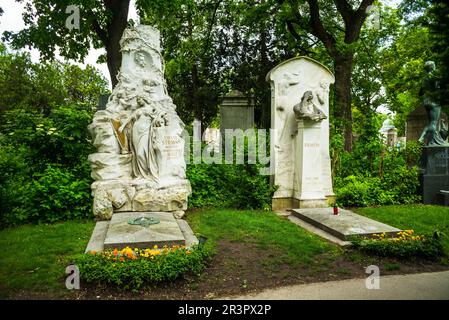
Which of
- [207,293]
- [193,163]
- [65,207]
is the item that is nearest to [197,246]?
[207,293]

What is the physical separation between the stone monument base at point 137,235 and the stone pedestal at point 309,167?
3.18 m

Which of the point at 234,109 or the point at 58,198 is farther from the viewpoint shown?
the point at 234,109

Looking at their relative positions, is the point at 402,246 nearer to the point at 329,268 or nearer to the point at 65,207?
the point at 329,268

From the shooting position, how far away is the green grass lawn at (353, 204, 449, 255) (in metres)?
6.59

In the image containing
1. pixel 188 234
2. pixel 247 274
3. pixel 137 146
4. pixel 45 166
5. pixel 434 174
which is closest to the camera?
pixel 247 274

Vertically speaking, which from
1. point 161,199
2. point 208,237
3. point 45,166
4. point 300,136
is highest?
point 300,136

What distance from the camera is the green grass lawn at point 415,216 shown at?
659cm

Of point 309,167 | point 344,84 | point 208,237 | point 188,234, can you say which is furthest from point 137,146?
point 344,84

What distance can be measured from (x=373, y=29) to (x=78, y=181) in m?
16.1

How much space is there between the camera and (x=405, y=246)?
506 cm

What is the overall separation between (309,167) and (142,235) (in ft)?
15.1

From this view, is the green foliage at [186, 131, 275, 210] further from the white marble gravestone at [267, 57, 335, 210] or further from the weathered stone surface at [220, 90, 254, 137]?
the weathered stone surface at [220, 90, 254, 137]

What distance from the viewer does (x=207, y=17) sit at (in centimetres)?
1681

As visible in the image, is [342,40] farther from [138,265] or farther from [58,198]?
[138,265]
